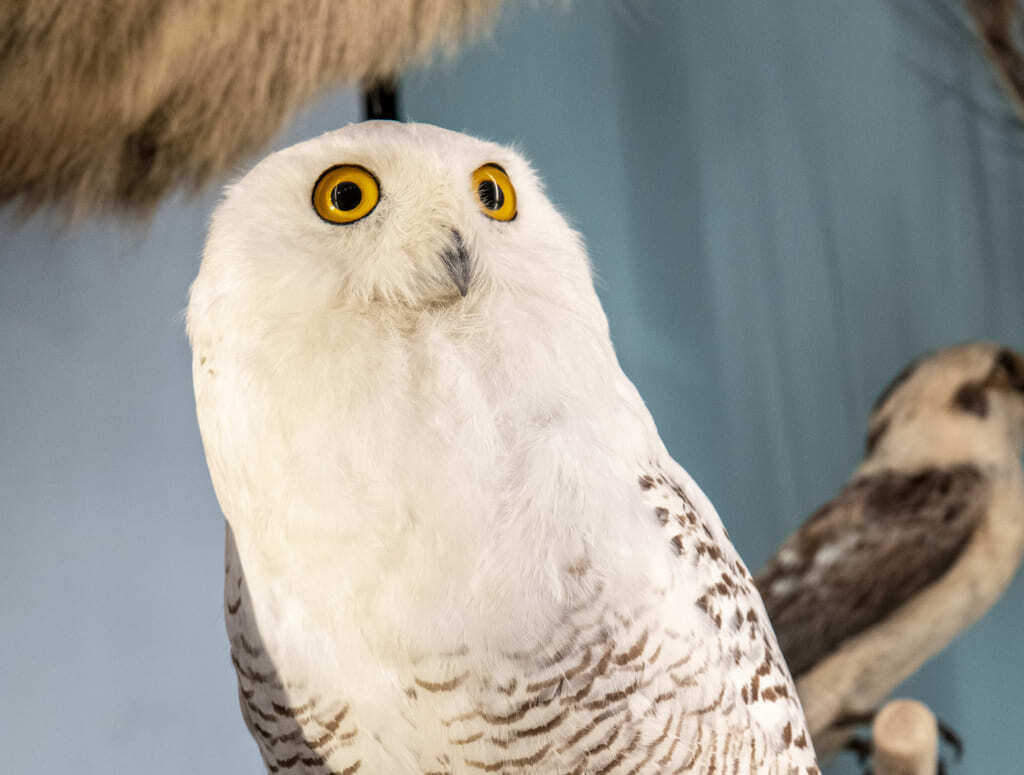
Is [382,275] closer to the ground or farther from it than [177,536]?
farther from it

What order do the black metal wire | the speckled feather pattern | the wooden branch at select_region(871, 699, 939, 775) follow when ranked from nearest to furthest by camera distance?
the speckled feather pattern, the black metal wire, the wooden branch at select_region(871, 699, 939, 775)

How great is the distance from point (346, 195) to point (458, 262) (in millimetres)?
77

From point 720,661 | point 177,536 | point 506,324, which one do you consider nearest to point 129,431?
point 177,536

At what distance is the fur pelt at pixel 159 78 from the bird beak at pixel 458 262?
413 mm

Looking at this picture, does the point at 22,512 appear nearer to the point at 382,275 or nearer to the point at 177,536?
the point at 177,536

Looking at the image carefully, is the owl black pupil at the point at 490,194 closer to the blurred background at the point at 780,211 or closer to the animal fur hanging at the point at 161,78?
the animal fur hanging at the point at 161,78

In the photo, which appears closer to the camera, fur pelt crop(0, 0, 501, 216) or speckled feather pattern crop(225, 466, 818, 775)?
speckled feather pattern crop(225, 466, 818, 775)

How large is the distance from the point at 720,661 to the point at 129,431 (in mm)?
560

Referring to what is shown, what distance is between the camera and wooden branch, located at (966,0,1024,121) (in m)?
1.24

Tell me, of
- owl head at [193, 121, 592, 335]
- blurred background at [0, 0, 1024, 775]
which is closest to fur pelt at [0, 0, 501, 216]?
blurred background at [0, 0, 1024, 775]

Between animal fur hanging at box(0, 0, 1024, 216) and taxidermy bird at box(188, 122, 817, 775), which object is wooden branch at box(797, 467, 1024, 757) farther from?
animal fur hanging at box(0, 0, 1024, 216)

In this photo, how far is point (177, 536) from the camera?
0.86 m

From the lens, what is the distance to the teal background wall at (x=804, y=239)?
1.19m

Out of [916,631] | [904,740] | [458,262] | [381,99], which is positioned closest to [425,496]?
[458,262]
